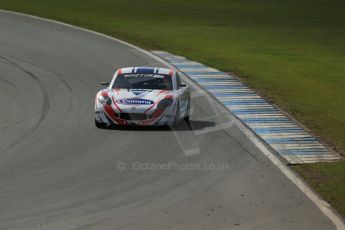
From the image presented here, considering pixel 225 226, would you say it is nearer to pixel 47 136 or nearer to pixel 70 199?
pixel 70 199

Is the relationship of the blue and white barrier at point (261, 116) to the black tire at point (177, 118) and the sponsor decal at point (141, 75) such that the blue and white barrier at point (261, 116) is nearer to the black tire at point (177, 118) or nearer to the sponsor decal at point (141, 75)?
the black tire at point (177, 118)

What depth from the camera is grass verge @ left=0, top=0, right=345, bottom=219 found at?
2356 cm

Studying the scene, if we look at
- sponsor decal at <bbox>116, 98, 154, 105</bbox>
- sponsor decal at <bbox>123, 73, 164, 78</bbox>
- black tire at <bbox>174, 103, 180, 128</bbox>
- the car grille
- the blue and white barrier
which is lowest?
the blue and white barrier

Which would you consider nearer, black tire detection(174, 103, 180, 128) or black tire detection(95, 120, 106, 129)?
black tire detection(95, 120, 106, 129)

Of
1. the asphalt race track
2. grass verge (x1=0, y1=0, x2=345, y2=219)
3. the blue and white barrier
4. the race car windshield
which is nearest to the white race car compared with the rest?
the race car windshield

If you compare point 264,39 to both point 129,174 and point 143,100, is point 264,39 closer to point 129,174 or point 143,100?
point 143,100

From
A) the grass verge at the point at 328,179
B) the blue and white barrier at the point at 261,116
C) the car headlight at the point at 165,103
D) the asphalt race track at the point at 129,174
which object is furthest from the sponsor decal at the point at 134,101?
the grass verge at the point at 328,179

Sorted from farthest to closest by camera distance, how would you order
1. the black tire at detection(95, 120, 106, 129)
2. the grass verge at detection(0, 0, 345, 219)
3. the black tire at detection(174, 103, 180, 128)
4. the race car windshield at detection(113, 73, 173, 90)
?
the grass verge at detection(0, 0, 345, 219) < the race car windshield at detection(113, 73, 173, 90) < the black tire at detection(174, 103, 180, 128) < the black tire at detection(95, 120, 106, 129)

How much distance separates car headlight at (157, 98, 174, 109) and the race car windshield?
34.5 inches

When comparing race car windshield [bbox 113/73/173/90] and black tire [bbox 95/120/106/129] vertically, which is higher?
race car windshield [bbox 113/73/173/90]

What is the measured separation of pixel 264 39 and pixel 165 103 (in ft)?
72.6

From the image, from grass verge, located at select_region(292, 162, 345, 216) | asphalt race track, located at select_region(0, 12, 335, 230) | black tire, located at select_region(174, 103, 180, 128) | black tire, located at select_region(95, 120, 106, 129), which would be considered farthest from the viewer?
black tire, located at select_region(174, 103, 180, 128)

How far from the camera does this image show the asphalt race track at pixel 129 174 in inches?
527

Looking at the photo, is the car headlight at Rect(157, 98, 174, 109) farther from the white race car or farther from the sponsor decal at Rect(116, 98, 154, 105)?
the sponsor decal at Rect(116, 98, 154, 105)
